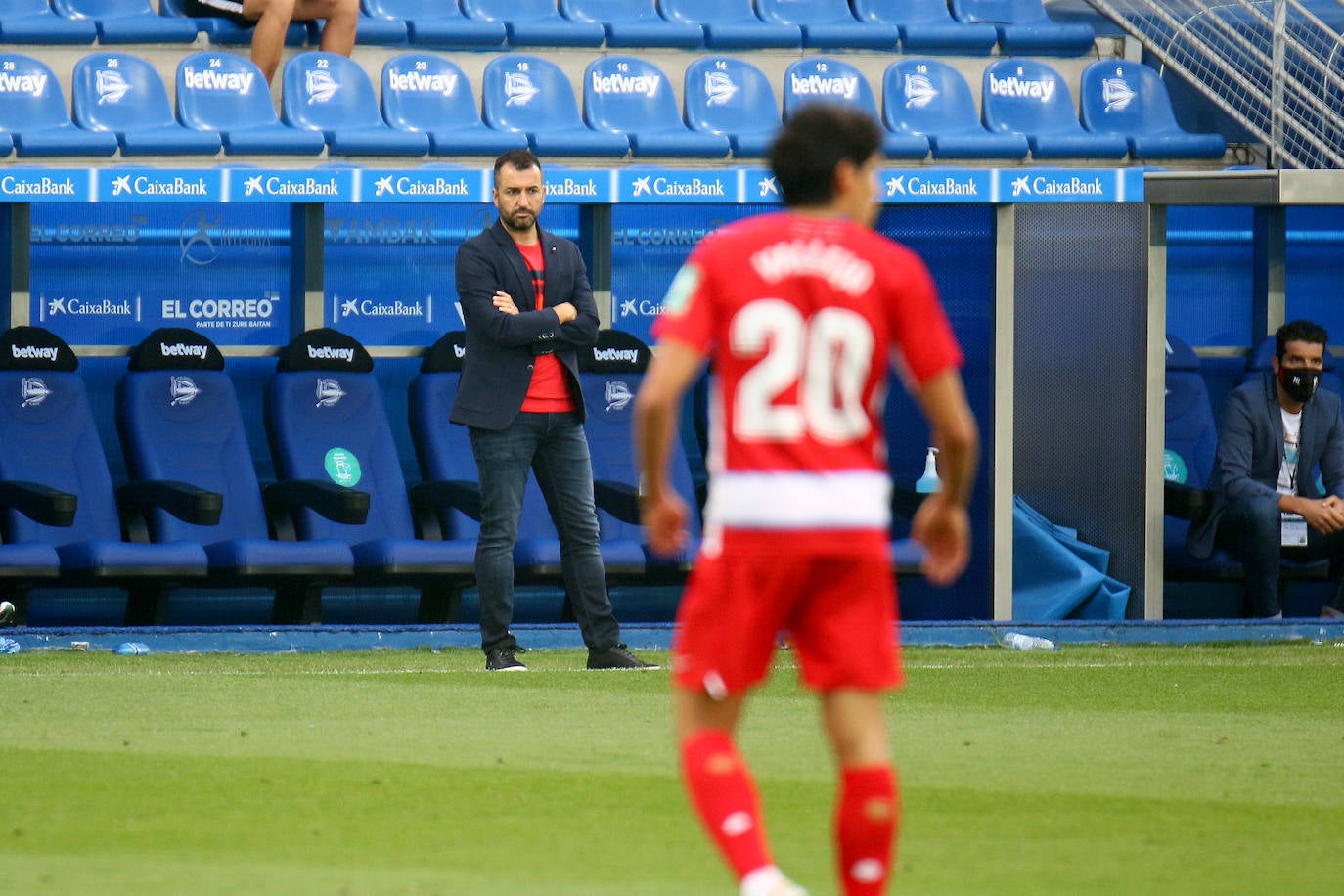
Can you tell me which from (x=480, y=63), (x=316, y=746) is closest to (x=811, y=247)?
(x=316, y=746)

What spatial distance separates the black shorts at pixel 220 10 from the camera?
1174 cm

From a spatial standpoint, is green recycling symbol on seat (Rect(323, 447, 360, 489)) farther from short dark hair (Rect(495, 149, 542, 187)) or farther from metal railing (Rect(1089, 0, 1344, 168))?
metal railing (Rect(1089, 0, 1344, 168))

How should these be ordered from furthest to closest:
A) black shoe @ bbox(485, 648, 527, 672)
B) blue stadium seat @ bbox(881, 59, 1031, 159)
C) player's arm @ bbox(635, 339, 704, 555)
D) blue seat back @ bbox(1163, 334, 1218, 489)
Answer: blue stadium seat @ bbox(881, 59, 1031, 159) < blue seat back @ bbox(1163, 334, 1218, 489) < black shoe @ bbox(485, 648, 527, 672) < player's arm @ bbox(635, 339, 704, 555)

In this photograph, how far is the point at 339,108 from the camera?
1155 centimetres

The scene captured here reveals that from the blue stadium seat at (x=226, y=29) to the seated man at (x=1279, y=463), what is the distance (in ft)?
17.9

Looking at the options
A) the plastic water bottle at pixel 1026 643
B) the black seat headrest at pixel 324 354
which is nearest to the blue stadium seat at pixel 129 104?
the black seat headrest at pixel 324 354

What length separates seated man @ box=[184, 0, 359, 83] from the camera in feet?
37.8

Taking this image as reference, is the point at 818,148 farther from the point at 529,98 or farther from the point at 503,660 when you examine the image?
the point at 529,98

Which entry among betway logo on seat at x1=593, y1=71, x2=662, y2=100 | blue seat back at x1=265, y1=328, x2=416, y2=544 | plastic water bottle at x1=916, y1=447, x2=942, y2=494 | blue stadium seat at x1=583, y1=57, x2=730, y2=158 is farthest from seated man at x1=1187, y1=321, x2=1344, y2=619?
blue seat back at x1=265, y1=328, x2=416, y2=544

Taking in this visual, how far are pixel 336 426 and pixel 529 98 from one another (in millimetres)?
2442

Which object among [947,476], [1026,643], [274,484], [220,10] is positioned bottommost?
[1026,643]

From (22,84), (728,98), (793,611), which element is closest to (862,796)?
(793,611)

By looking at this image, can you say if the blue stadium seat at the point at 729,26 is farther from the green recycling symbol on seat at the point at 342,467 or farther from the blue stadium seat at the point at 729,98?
the green recycling symbol on seat at the point at 342,467

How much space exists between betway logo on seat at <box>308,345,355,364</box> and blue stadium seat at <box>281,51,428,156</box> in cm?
118
